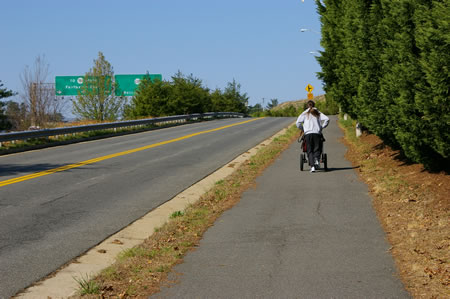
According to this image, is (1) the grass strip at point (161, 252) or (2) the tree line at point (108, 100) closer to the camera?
(1) the grass strip at point (161, 252)

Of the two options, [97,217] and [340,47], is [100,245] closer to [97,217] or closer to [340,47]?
[97,217]

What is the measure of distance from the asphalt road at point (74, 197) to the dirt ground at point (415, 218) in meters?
4.02

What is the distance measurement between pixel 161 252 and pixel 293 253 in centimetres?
161

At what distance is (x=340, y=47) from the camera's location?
24156mm

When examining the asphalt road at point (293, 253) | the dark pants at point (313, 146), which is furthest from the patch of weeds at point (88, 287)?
the dark pants at point (313, 146)

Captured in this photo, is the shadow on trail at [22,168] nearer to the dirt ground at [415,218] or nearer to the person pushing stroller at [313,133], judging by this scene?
the person pushing stroller at [313,133]

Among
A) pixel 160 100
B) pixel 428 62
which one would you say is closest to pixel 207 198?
pixel 428 62

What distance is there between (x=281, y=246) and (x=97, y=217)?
403 centimetres

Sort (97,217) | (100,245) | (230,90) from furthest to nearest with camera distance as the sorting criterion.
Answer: (230,90), (97,217), (100,245)

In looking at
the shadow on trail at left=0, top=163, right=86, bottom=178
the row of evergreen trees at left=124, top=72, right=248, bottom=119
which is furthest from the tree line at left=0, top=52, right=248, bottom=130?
the shadow on trail at left=0, top=163, right=86, bottom=178

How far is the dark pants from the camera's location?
1549 cm

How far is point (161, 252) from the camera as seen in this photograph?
743 cm

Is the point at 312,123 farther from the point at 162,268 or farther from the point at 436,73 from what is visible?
the point at 162,268

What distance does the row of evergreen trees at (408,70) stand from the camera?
30.8ft
